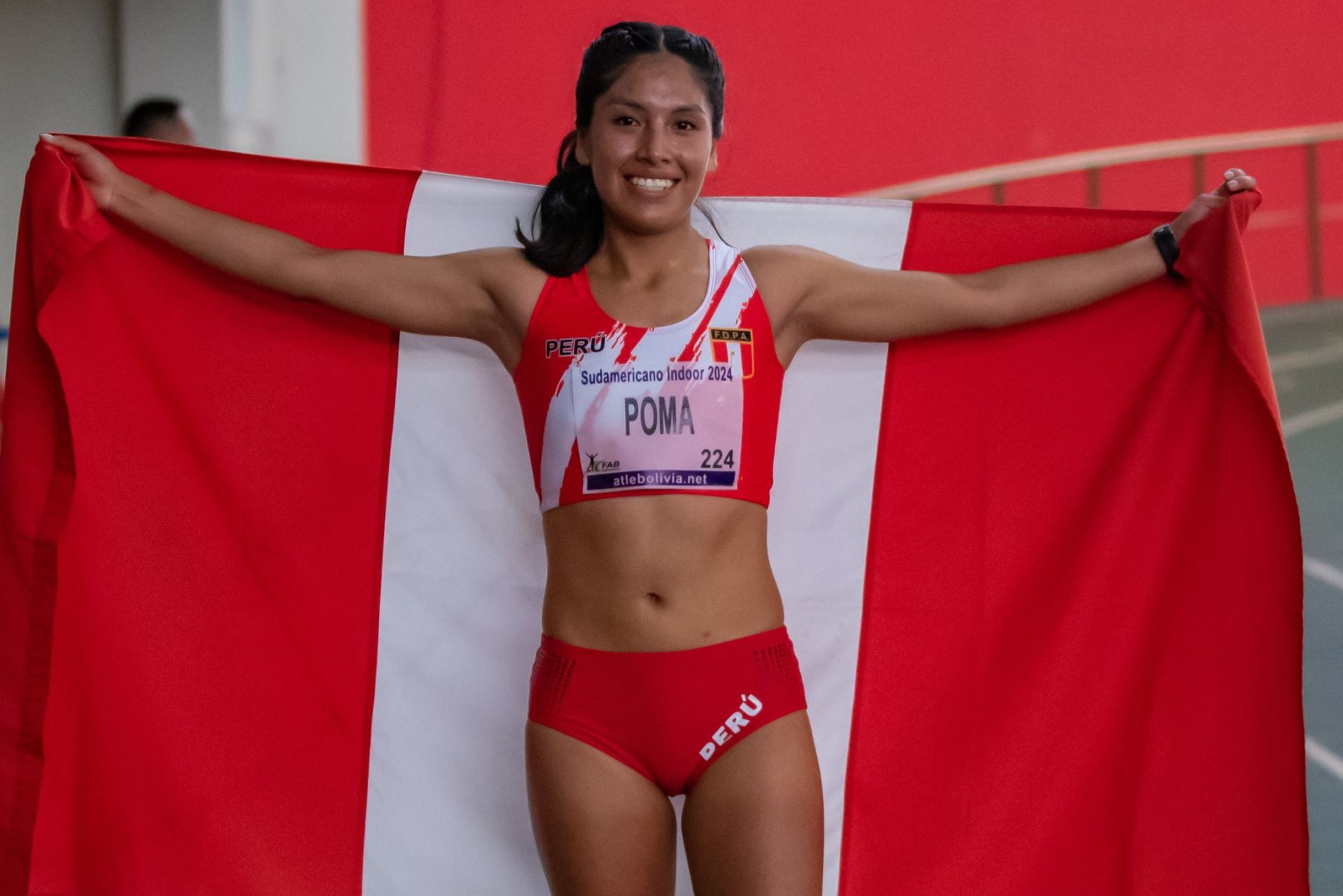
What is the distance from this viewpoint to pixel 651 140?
2033 mm

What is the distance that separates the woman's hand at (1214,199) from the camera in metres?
2.28

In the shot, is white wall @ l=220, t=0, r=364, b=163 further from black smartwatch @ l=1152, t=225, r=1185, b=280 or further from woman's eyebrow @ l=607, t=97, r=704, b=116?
black smartwatch @ l=1152, t=225, r=1185, b=280

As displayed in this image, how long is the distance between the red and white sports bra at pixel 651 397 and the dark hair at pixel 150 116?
1.47 metres

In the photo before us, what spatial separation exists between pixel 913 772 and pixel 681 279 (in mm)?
1040

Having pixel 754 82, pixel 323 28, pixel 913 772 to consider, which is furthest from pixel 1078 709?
pixel 323 28

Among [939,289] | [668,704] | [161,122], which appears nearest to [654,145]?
[939,289]

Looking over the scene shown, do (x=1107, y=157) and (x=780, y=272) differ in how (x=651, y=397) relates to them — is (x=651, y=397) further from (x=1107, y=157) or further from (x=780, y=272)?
(x=1107, y=157)

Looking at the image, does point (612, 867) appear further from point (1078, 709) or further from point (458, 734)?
point (1078, 709)

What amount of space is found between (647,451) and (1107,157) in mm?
2475

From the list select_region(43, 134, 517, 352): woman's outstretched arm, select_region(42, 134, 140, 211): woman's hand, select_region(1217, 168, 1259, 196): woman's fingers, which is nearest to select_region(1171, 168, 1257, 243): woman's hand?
select_region(1217, 168, 1259, 196): woman's fingers

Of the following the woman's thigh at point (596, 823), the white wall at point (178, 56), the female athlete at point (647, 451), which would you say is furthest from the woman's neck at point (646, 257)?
the white wall at point (178, 56)

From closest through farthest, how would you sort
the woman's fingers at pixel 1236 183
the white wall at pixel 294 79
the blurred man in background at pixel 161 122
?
the woman's fingers at pixel 1236 183
the blurred man in background at pixel 161 122
the white wall at pixel 294 79

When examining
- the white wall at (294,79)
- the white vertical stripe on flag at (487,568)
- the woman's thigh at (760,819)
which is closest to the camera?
the woman's thigh at (760,819)

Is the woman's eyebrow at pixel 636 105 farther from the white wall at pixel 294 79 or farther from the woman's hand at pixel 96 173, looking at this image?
the white wall at pixel 294 79
